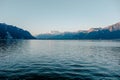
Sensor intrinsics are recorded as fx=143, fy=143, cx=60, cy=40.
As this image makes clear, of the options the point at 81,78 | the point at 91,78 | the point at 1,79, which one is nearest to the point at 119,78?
the point at 91,78

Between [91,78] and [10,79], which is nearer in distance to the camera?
[10,79]

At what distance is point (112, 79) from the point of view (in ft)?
78.6

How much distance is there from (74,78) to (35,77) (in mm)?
6570

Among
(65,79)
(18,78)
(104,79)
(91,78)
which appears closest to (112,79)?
(104,79)

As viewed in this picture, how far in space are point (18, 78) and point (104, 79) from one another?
14.1 metres

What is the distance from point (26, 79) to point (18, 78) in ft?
4.61

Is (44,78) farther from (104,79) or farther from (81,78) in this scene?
(104,79)

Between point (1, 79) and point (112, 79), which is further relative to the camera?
point (112, 79)

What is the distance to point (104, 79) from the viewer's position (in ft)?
78.1

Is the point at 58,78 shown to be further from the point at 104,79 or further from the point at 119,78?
the point at 119,78

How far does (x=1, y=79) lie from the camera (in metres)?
22.5

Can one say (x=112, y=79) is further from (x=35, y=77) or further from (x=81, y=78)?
(x=35, y=77)

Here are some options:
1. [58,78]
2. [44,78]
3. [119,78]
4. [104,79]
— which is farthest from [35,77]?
[119,78]

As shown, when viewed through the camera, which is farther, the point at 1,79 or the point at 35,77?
the point at 35,77
